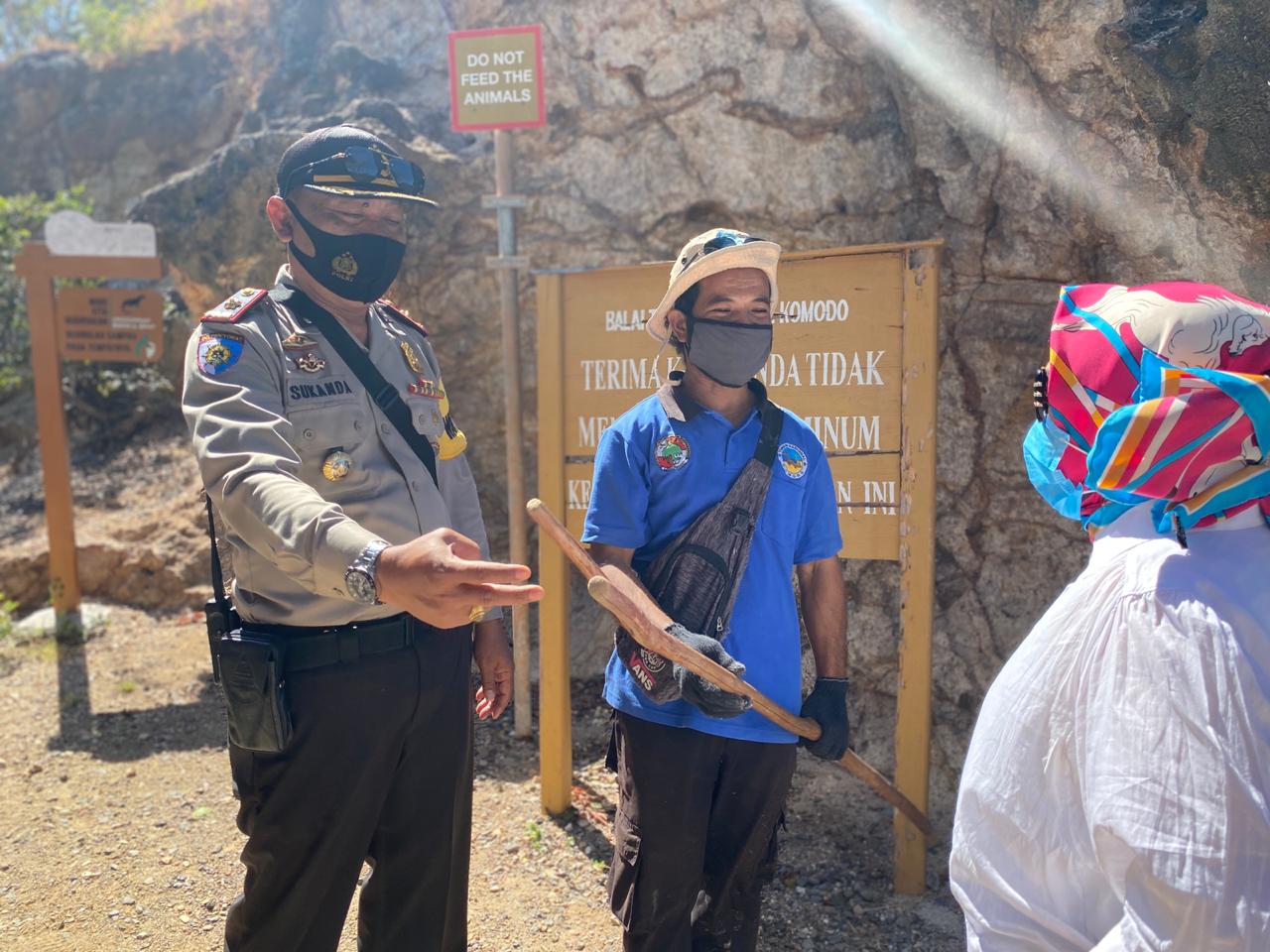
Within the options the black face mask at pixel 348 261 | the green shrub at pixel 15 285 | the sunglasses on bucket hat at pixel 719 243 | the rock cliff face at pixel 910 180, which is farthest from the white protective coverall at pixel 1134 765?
the green shrub at pixel 15 285

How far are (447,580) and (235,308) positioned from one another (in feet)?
3.53

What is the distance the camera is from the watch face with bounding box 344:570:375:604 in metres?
1.53

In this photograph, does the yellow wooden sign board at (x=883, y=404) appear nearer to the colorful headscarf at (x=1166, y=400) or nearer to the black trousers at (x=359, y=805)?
the black trousers at (x=359, y=805)

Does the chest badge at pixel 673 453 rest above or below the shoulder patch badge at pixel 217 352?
below

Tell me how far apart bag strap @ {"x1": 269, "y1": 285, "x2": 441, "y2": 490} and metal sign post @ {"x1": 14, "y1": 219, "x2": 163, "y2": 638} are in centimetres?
→ 429

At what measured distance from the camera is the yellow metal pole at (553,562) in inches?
145

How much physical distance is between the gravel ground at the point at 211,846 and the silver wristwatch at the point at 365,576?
6.75 ft

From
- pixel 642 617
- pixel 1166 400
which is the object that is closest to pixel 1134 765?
pixel 1166 400

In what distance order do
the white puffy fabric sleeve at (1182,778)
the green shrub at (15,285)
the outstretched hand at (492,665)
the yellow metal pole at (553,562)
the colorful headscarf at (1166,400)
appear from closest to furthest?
the white puffy fabric sleeve at (1182,778) → the colorful headscarf at (1166,400) → the outstretched hand at (492,665) → the yellow metal pole at (553,562) → the green shrub at (15,285)

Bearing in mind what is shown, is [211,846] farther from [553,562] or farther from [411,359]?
[411,359]

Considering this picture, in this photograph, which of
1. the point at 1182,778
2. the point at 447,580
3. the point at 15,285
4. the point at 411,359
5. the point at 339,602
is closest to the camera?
the point at 1182,778

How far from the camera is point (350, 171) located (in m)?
2.25

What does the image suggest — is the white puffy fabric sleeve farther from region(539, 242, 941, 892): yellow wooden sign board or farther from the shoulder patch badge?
region(539, 242, 941, 892): yellow wooden sign board

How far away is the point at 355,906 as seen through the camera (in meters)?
3.30
